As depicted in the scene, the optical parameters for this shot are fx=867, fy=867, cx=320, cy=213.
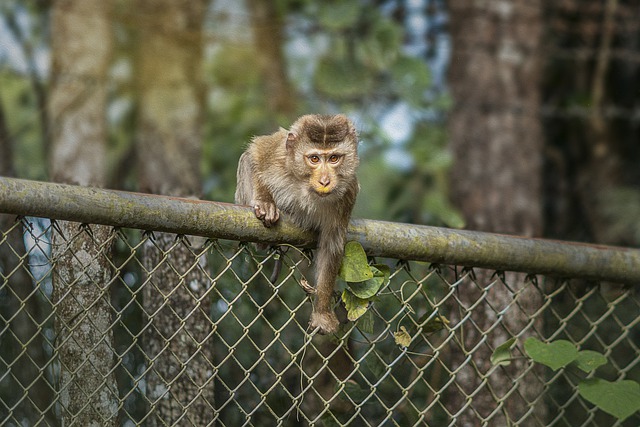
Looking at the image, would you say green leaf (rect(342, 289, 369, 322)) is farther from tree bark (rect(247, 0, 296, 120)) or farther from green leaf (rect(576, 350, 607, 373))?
tree bark (rect(247, 0, 296, 120))

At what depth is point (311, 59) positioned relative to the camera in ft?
27.2

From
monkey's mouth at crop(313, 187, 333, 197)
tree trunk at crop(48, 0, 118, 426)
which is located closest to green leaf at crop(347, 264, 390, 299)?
monkey's mouth at crop(313, 187, 333, 197)

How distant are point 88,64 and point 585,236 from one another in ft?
15.5

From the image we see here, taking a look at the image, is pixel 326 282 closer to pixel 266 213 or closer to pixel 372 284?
pixel 372 284

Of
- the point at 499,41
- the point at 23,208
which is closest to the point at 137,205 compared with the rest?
the point at 23,208

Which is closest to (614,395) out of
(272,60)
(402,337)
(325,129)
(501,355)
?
(501,355)

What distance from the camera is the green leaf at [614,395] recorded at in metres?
3.13

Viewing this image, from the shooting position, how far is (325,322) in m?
3.14

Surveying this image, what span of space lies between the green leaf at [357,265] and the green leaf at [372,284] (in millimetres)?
21

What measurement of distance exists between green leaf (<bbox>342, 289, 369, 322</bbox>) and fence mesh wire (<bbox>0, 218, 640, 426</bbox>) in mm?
49

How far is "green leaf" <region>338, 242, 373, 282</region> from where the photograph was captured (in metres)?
3.07

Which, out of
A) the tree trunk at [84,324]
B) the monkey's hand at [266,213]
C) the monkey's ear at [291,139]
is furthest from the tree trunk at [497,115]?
the tree trunk at [84,324]

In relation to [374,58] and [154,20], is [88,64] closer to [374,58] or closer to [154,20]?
[154,20]

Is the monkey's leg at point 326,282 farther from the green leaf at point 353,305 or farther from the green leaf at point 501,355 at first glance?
the green leaf at point 501,355
